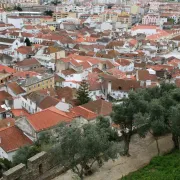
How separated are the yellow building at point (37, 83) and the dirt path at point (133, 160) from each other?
19054 mm

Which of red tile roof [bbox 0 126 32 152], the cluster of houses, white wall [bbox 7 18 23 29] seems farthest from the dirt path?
white wall [bbox 7 18 23 29]

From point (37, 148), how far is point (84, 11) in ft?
442

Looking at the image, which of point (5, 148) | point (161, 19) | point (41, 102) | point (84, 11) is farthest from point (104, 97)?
point (84, 11)

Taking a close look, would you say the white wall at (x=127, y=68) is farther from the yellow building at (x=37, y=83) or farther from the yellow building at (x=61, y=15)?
the yellow building at (x=61, y=15)

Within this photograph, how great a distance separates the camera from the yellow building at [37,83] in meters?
40.7

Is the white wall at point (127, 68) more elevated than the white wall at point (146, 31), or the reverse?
the white wall at point (146, 31)

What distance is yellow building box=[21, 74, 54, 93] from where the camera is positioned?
1602 inches

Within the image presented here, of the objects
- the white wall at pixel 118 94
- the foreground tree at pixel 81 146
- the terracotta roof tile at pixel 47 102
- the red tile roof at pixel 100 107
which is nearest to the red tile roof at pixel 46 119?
the red tile roof at pixel 100 107

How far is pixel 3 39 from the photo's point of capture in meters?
76.6

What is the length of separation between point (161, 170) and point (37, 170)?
22.8ft

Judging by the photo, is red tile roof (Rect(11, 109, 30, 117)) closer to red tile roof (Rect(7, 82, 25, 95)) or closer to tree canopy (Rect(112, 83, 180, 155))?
red tile roof (Rect(7, 82, 25, 95))

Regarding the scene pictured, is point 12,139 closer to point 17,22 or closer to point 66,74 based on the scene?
point 66,74

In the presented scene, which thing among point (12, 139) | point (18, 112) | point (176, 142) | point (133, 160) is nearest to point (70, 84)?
point (18, 112)

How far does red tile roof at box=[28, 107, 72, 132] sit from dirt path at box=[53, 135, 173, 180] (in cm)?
625
